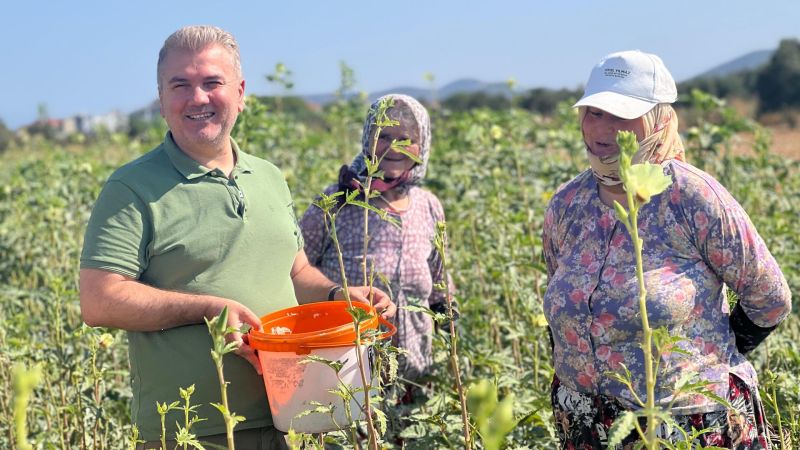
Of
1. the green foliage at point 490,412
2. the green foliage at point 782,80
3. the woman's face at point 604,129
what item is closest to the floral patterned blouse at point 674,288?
the woman's face at point 604,129

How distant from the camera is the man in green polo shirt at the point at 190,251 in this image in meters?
1.88

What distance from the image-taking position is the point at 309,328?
203 centimetres

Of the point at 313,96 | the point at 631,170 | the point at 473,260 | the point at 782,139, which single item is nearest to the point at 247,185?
the point at 631,170

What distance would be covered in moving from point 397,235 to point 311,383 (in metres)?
1.08

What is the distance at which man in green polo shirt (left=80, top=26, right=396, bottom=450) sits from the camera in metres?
1.88

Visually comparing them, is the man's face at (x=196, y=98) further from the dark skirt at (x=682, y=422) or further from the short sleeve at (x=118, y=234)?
the dark skirt at (x=682, y=422)

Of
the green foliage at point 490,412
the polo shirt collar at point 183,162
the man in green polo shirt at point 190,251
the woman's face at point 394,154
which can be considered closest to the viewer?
the green foliage at point 490,412

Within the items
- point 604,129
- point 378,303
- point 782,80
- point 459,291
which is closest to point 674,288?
point 604,129

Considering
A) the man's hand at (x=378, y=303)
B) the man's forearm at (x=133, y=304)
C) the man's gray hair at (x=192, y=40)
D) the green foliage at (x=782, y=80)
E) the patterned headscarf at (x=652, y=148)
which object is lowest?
the green foliage at (x=782, y=80)

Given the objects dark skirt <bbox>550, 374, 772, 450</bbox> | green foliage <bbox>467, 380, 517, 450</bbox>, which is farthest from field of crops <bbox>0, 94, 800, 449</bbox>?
green foliage <bbox>467, 380, 517, 450</bbox>

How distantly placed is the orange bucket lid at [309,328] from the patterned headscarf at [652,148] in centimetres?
62

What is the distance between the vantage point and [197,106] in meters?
2.02

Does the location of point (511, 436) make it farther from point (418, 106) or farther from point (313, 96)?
point (313, 96)

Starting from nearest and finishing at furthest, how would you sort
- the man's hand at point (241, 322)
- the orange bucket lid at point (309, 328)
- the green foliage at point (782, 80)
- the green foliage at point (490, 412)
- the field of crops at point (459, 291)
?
the green foliage at point (490, 412), the orange bucket lid at point (309, 328), the man's hand at point (241, 322), the field of crops at point (459, 291), the green foliage at point (782, 80)
